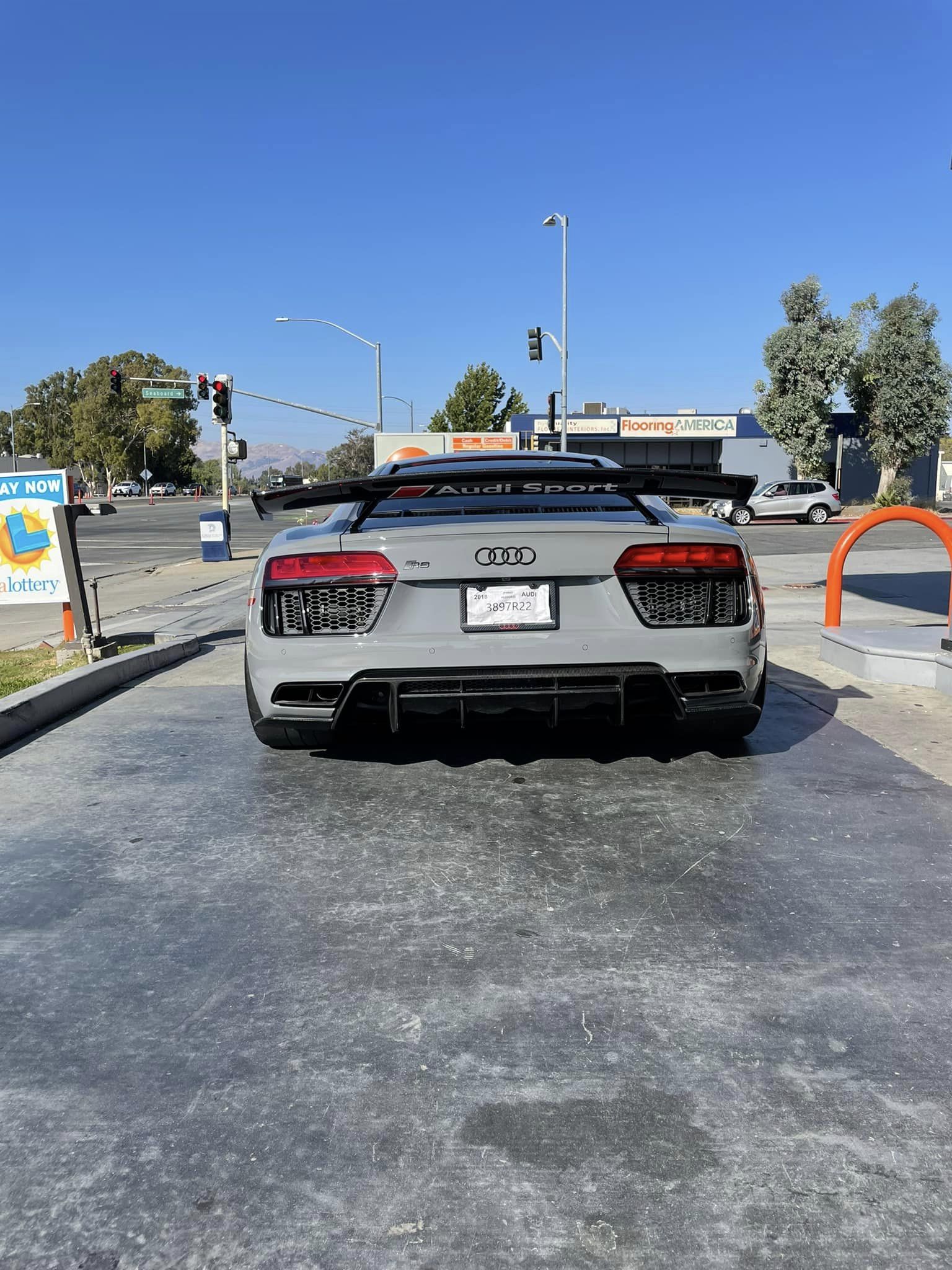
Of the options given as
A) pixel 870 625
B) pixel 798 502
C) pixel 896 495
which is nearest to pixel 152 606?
pixel 870 625

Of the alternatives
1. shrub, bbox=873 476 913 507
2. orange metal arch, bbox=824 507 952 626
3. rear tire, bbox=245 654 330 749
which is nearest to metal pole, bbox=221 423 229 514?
orange metal arch, bbox=824 507 952 626

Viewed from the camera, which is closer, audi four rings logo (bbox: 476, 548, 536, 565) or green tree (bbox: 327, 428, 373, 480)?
audi four rings logo (bbox: 476, 548, 536, 565)

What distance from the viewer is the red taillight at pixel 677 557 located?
13.1 ft

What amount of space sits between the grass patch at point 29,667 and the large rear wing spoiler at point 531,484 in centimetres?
338

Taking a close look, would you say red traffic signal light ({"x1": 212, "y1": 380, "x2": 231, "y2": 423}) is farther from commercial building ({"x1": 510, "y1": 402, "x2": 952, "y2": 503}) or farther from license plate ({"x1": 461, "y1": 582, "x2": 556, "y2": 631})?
commercial building ({"x1": 510, "y1": 402, "x2": 952, "y2": 503})

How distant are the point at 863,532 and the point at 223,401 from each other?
2083cm

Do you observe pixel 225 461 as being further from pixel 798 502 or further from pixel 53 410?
pixel 53 410

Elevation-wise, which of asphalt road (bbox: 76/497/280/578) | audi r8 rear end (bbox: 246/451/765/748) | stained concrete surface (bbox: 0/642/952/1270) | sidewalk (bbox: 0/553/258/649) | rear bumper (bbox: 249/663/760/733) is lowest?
asphalt road (bbox: 76/497/280/578)

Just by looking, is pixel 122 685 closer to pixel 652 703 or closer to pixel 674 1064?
pixel 652 703

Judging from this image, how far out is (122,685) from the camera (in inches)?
277

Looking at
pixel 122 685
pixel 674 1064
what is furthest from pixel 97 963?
pixel 122 685

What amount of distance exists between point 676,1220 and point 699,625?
2.55m

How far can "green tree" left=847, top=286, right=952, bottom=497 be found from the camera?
41.0 metres

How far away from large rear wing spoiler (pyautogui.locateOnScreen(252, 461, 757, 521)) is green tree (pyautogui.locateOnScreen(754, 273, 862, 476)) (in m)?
41.3
